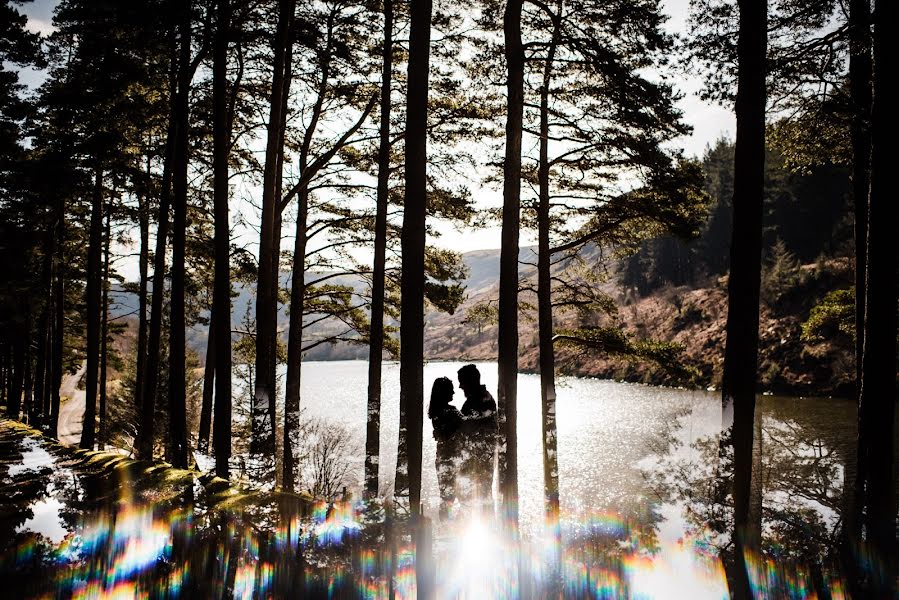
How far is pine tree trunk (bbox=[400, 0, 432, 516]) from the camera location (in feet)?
21.5

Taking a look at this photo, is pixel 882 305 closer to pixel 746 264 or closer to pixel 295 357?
pixel 746 264

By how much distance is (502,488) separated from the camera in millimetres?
8195

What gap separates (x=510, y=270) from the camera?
8.38m

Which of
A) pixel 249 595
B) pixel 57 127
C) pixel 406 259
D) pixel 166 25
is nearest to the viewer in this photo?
pixel 249 595

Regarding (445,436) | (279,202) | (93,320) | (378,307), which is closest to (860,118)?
(445,436)

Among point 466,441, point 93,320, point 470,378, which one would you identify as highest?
point 93,320

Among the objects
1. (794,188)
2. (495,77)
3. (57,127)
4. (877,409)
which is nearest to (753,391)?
(877,409)

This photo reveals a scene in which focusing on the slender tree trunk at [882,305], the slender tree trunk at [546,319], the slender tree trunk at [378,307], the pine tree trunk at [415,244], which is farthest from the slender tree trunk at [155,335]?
the slender tree trunk at [882,305]

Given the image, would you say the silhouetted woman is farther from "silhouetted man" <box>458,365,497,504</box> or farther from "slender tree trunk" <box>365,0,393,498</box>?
"slender tree trunk" <box>365,0,393,498</box>

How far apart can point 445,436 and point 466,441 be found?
0.86ft

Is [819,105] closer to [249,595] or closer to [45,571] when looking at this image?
[249,595]

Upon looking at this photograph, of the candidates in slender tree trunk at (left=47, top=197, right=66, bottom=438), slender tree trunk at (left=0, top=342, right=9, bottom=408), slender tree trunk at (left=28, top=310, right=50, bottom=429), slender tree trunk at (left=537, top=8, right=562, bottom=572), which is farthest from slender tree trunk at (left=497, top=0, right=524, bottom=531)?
slender tree trunk at (left=0, top=342, right=9, bottom=408)

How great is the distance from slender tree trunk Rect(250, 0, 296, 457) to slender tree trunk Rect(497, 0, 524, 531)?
402 centimetres

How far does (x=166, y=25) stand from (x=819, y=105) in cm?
1066
